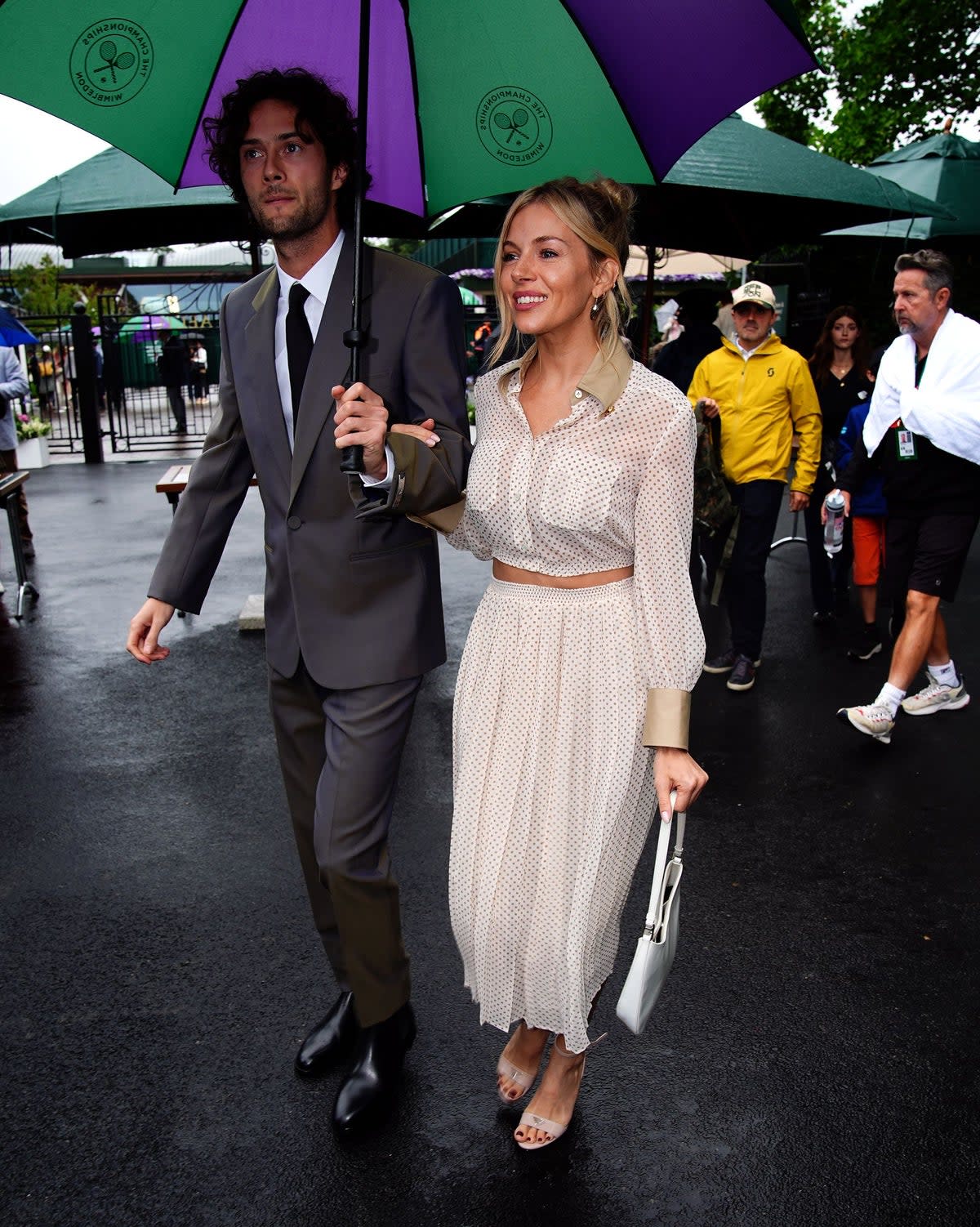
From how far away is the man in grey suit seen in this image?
8.91 feet

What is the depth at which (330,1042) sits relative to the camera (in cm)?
311

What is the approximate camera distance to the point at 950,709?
19.8 ft

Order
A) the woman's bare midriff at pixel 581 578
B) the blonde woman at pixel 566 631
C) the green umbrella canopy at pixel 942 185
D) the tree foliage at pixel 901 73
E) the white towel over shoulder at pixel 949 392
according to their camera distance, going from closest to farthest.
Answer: the blonde woman at pixel 566 631, the woman's bare midriff at pixel 581 578, the white towel over shoulder at pixel 949 392, the green umbrella canopy at pixel 942 185, the tree foliage at pixel 901 73

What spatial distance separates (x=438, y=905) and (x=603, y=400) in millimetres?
2159

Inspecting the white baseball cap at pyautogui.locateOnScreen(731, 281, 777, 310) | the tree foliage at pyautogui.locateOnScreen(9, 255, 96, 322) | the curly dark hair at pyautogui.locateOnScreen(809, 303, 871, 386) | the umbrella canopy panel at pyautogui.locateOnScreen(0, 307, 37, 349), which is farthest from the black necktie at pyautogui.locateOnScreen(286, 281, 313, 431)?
the tree foliage at pyautogui.locateOnScreen(9, 255, 96, 322)

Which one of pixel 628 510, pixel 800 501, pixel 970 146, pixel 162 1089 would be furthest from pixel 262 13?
pixel 970 146

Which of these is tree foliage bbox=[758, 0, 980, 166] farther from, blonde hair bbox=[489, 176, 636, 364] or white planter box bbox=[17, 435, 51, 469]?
blonde hair bbox=[489, 176, 636, 364]

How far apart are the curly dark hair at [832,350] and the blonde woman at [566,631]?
5635mm

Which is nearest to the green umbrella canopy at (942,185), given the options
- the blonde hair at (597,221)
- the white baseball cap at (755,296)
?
the white baseball cap at (755,296)

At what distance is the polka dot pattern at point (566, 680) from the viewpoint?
2.53m

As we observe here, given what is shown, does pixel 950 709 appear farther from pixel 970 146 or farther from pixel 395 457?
pixel 970 146

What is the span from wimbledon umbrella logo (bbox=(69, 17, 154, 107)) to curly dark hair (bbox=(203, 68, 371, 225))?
0.25 m

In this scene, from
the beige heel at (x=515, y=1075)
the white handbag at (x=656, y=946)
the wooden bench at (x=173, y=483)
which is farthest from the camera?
the wooden bench at (x=173, y=483)

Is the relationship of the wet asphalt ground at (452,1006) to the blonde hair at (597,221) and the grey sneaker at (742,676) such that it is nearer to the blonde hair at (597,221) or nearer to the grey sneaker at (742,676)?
the grey sneaker at (742,676)
